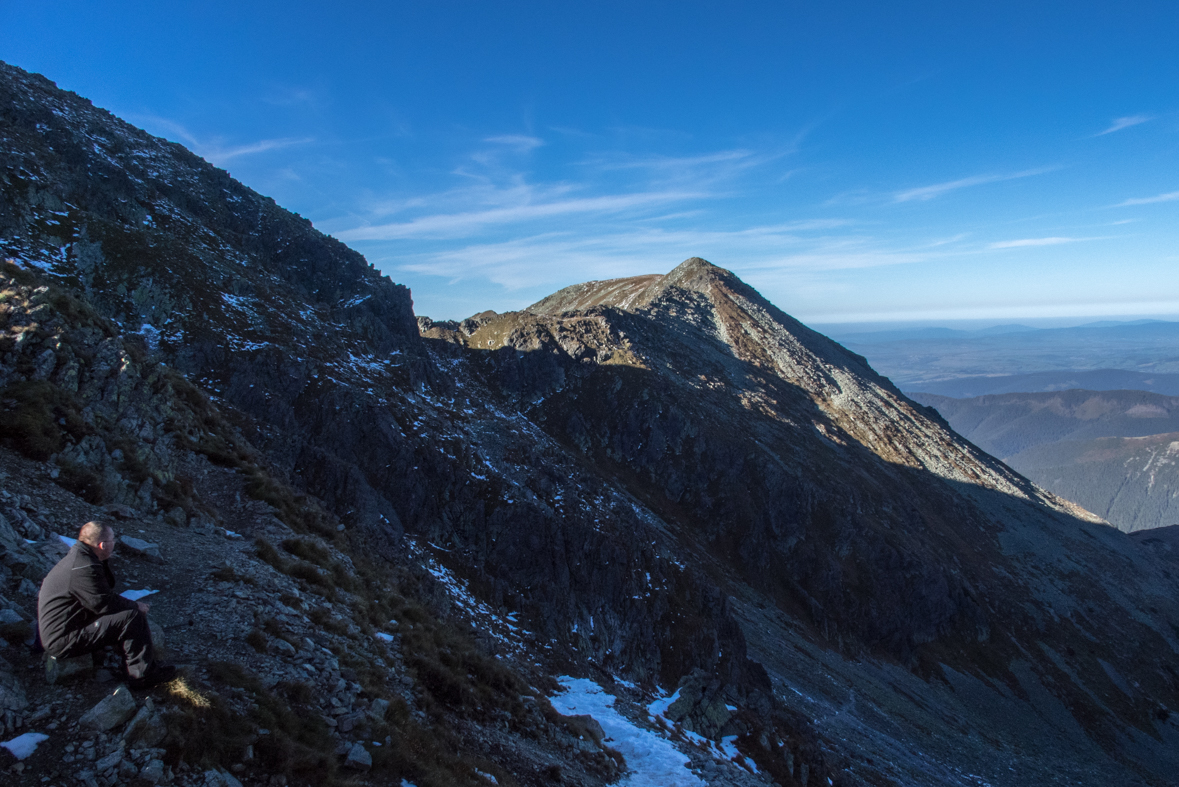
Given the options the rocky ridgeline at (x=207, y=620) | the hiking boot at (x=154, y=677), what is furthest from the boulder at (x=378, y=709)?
the hiking boot at (x=154, y=677)

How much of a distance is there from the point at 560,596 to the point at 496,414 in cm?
2245

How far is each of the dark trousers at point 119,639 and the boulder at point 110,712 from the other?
2.38 feet

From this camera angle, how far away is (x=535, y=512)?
138 ft

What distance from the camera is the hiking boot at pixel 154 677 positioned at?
781 cm

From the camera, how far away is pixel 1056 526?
102 metres

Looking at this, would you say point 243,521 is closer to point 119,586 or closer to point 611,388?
point 119,586

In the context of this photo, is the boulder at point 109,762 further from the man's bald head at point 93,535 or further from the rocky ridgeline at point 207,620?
the man's bald head at point 93,535

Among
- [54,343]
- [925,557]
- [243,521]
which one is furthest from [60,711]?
[925,557]

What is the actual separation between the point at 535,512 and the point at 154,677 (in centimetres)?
3445

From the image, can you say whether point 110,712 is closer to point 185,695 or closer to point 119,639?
point 185,695

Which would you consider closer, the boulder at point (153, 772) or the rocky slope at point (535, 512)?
A: the boulder at point (153, 772)

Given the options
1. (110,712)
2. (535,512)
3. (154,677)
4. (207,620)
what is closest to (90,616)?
(154,677)

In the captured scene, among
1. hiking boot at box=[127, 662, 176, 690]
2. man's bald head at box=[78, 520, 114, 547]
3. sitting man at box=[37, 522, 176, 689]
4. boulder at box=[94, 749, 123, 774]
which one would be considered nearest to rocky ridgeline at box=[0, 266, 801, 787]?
boulder at box=[94, 749, 123, 774]

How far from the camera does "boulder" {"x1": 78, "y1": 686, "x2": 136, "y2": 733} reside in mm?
6953
